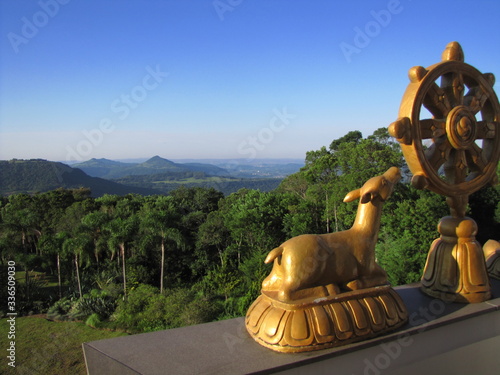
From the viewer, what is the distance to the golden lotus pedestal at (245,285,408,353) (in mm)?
2584

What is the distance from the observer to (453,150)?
134 inches

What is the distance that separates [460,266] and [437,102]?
5.00 ft

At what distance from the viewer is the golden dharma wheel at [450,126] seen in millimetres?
3115

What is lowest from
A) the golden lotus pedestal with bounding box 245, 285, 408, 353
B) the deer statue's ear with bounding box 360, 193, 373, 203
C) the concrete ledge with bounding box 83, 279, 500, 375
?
the concrete ledge with bounding box 83, 279, 500, 375

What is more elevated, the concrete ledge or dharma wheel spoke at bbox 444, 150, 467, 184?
dharma wheel spoke at bbox 444, 150, 467, 184

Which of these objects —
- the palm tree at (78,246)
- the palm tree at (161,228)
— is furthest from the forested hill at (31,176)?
the palm tree at (161,228)

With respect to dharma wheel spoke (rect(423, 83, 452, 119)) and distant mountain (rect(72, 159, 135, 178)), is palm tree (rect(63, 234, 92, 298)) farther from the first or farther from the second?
distant mountain (rect(72, 159, 135, 178))

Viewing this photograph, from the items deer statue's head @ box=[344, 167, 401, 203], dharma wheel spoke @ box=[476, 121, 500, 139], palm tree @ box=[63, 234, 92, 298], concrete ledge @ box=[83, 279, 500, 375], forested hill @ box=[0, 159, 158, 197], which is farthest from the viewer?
forested hill @ box=[0, 159, 158, 197]

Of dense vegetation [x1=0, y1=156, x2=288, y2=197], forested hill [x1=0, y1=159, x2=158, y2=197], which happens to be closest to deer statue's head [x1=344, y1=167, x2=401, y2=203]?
dense vegetation [x1=0, y1=156, x2=288, y2=197]

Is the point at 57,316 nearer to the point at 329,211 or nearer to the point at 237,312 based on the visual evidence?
the point at 237,312

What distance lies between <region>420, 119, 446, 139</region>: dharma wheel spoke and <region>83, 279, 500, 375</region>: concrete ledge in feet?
5.04

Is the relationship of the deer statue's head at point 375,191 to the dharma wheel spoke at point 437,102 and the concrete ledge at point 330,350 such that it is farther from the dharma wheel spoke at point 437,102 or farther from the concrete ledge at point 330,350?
the concrete ledge at point 330,350

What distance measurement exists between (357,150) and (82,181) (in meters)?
34.3

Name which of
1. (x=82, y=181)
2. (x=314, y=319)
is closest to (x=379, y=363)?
(x=314, y=319)
